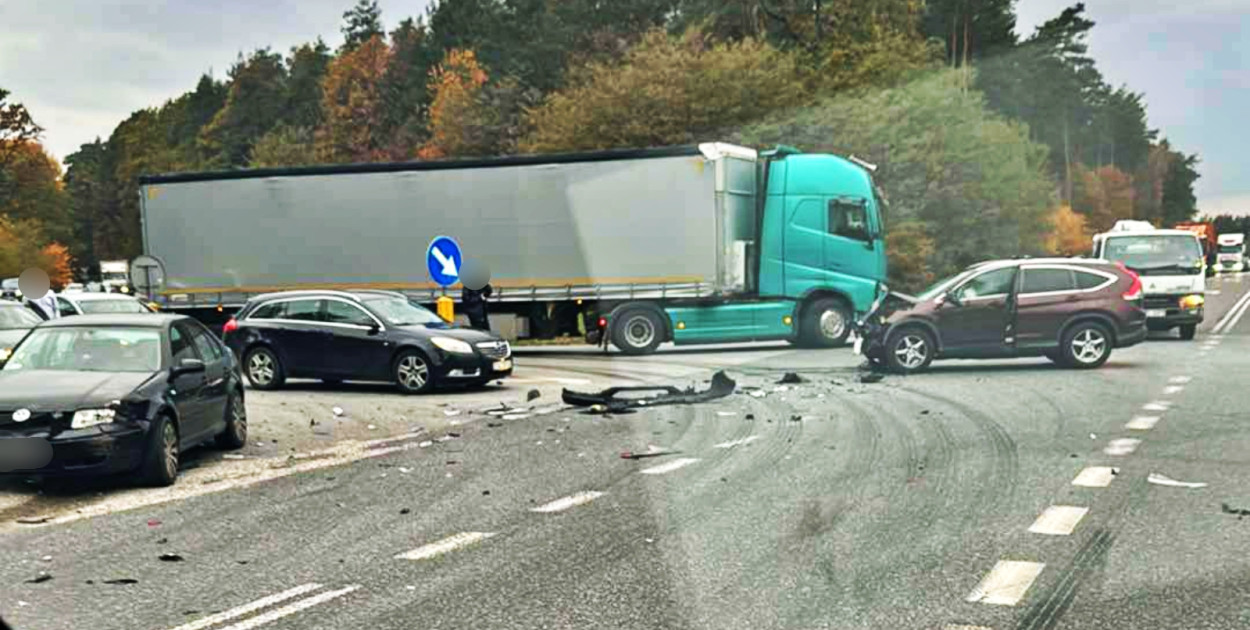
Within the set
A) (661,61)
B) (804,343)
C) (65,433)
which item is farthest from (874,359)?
(661,61)

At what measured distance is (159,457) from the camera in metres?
9.18

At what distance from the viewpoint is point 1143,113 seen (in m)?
102

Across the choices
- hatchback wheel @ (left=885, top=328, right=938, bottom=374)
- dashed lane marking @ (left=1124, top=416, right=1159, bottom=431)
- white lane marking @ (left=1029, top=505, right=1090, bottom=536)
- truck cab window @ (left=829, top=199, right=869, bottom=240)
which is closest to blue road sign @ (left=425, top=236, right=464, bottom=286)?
hatchback wheel @ (left=885, top=328, right=938, bottom=374)

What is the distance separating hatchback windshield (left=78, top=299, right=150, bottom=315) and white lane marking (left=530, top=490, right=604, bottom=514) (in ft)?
56.4

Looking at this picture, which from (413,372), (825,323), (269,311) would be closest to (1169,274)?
(825,323)

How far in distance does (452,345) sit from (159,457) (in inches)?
296

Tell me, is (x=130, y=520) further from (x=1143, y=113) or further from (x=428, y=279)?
(x=1143, y=113)

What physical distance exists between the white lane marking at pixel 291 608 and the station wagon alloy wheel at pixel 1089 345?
45.7 feet

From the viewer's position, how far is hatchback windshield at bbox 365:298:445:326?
17094mm

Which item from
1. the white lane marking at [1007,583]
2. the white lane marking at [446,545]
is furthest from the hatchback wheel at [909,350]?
the white lane marking at [1007,583]

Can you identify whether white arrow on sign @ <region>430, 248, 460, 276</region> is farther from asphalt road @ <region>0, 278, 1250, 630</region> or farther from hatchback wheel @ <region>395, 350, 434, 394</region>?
asphalt road @ <region>0, 278, 1250, 630</region>

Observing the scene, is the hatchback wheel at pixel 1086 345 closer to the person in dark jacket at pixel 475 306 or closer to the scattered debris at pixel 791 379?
the scattered debris at pixel 791 379

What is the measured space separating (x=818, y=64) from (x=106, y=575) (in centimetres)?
4641

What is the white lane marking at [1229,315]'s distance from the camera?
90.1 ft
